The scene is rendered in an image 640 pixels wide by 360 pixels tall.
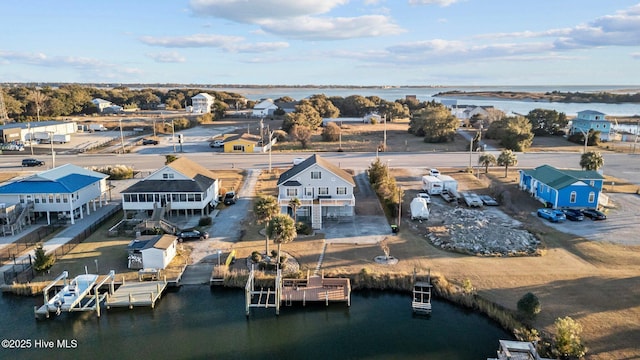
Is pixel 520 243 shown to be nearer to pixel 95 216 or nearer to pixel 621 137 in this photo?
pixel 95 216

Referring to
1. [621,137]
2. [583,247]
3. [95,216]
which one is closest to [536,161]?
[583,247]

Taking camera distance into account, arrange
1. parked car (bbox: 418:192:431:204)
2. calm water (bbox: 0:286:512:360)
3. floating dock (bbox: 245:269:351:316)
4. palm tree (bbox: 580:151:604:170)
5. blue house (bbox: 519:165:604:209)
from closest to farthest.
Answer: calm water (bbox: 0:286:512:360) → floating dock (bbox: 245:269:351:316) → blue house (bbox: 519:165:604:209) → parked car (bbox: 418:192:431:204) → palm tree (bbox: 580:151:604:170)

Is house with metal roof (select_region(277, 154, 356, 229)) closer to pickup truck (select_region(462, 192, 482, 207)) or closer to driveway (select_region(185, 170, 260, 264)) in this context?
driveway (select_region(185, 170, 260, 264))

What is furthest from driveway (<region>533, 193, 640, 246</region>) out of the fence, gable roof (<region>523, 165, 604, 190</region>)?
the fence

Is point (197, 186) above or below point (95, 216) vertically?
above

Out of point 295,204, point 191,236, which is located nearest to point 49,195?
point 191,236

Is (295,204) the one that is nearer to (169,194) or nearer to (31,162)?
(169,194)
